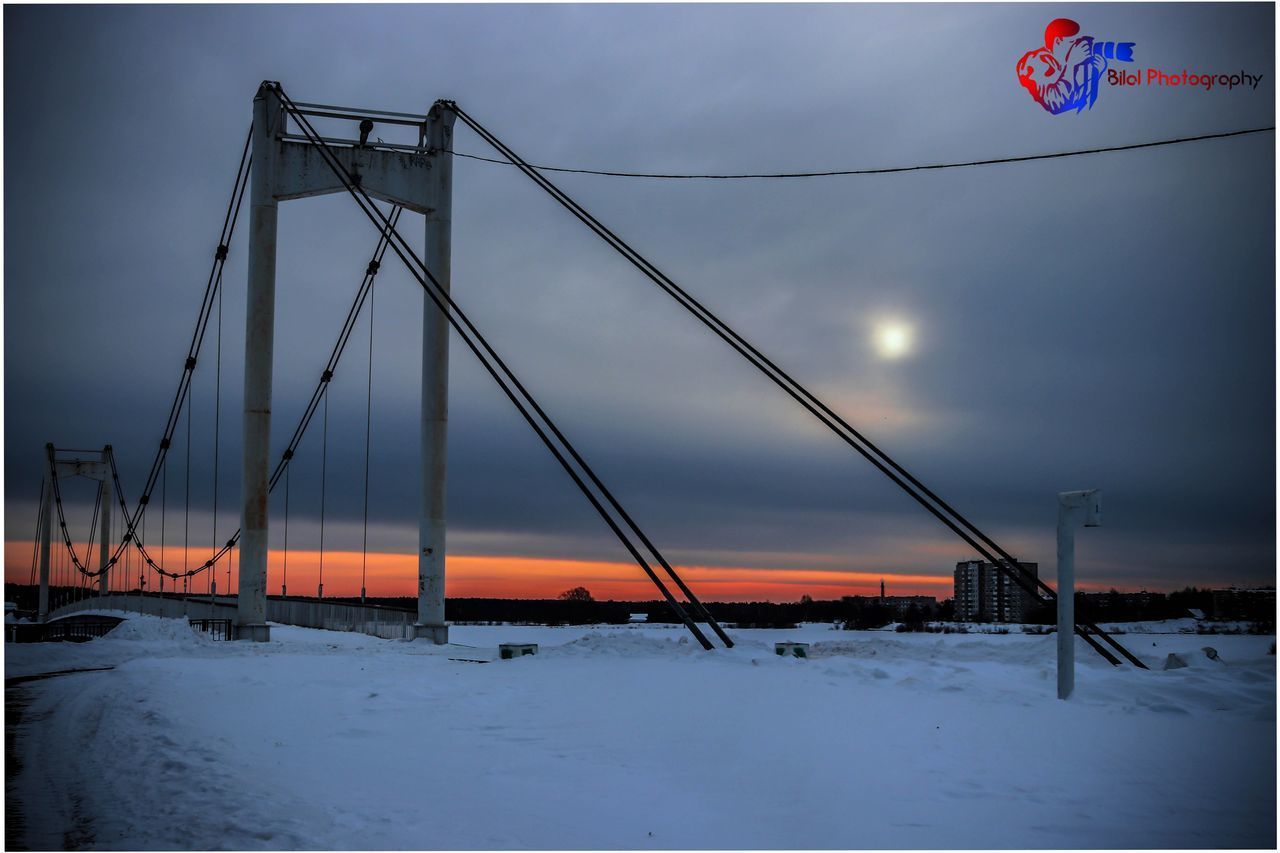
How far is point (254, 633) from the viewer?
2064 centimetres

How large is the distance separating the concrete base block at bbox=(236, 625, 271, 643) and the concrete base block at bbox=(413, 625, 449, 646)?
9.78 feet

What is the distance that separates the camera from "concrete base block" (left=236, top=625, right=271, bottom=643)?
20592 millimetres

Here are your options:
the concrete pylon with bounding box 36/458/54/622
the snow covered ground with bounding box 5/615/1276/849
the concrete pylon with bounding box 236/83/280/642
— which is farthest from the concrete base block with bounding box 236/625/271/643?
the concrete pylon with bounding box 36/458/54/622

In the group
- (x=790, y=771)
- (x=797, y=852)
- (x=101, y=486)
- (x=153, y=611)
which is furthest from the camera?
(x=101, y=486)

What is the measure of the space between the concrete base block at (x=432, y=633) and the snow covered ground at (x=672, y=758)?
7647 mm

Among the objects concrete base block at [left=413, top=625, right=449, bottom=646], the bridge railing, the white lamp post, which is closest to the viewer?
the white lamp post

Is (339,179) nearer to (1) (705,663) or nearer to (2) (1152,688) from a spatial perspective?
(1) (705,663)

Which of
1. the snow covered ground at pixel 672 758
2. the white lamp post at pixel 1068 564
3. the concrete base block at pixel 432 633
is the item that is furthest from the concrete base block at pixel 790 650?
the concrete base block at pixel 432 633

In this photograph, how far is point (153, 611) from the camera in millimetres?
44750

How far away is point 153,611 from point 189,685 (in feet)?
119

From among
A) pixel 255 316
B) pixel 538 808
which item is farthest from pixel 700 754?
pixel 255 316

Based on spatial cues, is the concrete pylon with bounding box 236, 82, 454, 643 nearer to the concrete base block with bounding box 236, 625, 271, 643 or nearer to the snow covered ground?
the concrete base block with bounding box 236, 625, 271, 643

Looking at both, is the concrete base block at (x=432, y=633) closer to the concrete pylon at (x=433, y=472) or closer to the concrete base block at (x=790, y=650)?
the concrete pylon at (x=433, y=472)

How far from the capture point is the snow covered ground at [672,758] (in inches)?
263
